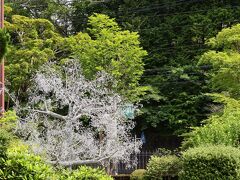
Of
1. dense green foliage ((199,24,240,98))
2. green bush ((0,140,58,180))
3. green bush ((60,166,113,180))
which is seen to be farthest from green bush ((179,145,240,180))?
dense green foliage ((199,24,240,98))

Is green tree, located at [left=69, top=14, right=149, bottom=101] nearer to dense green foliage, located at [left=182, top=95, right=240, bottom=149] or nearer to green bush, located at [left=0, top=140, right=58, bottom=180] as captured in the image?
dense green foliage, located at [left=182, top=95, right=240, bottom=149]

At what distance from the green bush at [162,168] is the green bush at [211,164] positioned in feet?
7.60

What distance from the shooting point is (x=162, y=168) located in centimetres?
931

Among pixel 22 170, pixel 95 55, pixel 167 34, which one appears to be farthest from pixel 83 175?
pixel 167 34

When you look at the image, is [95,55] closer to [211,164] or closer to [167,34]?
[167,34]

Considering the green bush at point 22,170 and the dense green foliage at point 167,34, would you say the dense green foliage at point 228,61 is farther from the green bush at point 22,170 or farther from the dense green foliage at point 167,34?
the green bush at point 22,170

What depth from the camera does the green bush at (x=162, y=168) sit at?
930cm

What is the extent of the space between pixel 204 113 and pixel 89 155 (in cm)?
867

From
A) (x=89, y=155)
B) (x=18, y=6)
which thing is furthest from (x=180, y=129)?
(x=18, y=6)

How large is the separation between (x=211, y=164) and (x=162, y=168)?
270cm

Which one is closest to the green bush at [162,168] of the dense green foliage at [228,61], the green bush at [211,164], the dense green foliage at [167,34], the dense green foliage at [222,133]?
the dense green foliage at [222,133]

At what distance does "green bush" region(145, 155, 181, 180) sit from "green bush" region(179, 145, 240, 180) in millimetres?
2316

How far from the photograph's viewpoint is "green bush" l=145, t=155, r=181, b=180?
9297mm

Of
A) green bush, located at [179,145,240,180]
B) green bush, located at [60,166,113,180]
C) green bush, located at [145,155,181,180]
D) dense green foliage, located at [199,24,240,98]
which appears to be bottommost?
green bush, located at [145,155,181,180]
